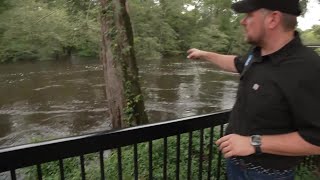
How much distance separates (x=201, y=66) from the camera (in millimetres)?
24516

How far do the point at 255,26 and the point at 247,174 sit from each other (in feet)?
2.74

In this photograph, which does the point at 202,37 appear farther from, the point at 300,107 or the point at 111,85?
the point at 300,107

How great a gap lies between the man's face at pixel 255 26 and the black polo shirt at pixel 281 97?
0.11m

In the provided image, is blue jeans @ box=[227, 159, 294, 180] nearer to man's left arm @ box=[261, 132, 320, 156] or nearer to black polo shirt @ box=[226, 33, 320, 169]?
black polo shirt @ box=[226, 33, 320, 169]

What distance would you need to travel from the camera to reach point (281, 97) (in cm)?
168

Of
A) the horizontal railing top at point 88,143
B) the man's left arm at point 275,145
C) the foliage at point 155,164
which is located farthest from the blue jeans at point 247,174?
the foliage at point 155,164

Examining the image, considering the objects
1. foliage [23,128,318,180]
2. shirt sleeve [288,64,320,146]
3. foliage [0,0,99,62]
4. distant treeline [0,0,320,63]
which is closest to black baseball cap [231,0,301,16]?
shirt sleeve [288,64,320,146]

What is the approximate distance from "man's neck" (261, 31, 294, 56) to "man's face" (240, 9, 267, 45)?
4cm

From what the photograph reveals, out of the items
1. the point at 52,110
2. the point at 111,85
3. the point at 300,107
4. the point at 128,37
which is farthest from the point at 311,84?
the point at 52,110

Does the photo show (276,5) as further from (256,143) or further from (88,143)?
(88,143)

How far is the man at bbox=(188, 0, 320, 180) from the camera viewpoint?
1.62 meters

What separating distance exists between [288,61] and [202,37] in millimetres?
24280

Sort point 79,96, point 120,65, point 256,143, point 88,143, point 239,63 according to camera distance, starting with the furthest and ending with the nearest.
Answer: point 79,96, point 120,65, point 239,63, point 88,143, point 256,143

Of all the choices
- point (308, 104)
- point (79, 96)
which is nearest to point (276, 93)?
point (308, 104)
